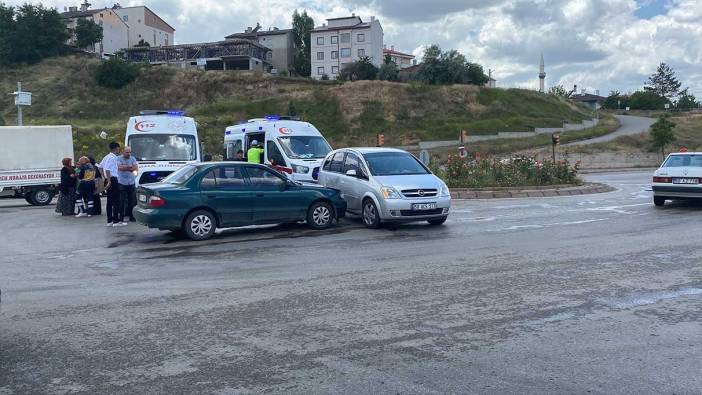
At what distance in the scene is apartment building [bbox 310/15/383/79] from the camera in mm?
105000

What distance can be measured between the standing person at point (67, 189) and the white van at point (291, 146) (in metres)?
5.46

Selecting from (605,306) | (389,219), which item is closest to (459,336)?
(605,306)

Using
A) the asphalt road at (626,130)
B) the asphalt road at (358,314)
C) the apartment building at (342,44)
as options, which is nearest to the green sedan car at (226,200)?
the asphalt road at (358,314)

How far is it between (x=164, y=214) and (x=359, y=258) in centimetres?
428

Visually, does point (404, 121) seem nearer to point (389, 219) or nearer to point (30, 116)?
point (30, 116)

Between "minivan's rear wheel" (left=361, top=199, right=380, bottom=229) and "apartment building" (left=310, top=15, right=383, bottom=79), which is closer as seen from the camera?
"minivan's rear wheel" (left=361, top=199, right=380, bottom=229)

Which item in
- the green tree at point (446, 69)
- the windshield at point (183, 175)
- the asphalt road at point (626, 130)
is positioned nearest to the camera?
the windshield at point (183, 175)

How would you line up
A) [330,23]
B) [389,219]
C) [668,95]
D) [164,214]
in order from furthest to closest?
[668,95] < [330,23] < [389,219] < [164,214]

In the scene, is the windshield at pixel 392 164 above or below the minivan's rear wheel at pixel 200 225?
above

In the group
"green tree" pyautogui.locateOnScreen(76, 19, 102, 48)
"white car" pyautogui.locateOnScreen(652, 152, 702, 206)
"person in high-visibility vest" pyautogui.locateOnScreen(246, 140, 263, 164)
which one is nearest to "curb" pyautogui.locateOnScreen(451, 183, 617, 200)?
"white car" pyautogui.locateOnScreen(652, 152, 702, 206)

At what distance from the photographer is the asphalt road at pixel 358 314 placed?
5215mm

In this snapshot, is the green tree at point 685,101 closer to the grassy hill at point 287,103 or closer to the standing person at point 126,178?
the grassy hill at point 287,103

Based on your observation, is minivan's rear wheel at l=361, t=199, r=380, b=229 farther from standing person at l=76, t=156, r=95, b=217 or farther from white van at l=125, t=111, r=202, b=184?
standing person at l=76, t=156, r=95, b=217

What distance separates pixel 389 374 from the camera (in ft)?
17.2
